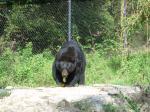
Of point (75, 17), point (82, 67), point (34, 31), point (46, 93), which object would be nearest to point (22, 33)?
point (34, 31)

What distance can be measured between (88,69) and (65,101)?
5.45 meters

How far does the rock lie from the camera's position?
710cm

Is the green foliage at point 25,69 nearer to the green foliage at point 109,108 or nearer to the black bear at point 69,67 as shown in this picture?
the black bear at point 69,67

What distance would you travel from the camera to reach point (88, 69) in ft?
41.8

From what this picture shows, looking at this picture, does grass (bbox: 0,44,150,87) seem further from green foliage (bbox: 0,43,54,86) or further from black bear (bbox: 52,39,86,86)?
black bear (bbox: 52,39,86,86)

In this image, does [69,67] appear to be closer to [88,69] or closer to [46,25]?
[88,69]

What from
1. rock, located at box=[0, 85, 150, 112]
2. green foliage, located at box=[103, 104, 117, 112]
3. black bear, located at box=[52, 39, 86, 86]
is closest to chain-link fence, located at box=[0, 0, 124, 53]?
black bear, located at box=[52, 39, 86, 86]

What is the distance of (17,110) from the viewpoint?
6941mm

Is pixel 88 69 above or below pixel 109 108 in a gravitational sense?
below

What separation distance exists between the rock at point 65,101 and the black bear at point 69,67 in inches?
60.1

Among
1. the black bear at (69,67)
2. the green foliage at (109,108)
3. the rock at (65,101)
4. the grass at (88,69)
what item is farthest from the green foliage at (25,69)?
the green foliage at (109,108)

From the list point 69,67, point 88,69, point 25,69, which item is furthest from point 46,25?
point 69,67

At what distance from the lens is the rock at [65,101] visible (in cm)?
710

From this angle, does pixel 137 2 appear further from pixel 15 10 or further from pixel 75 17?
pixel 15 10
